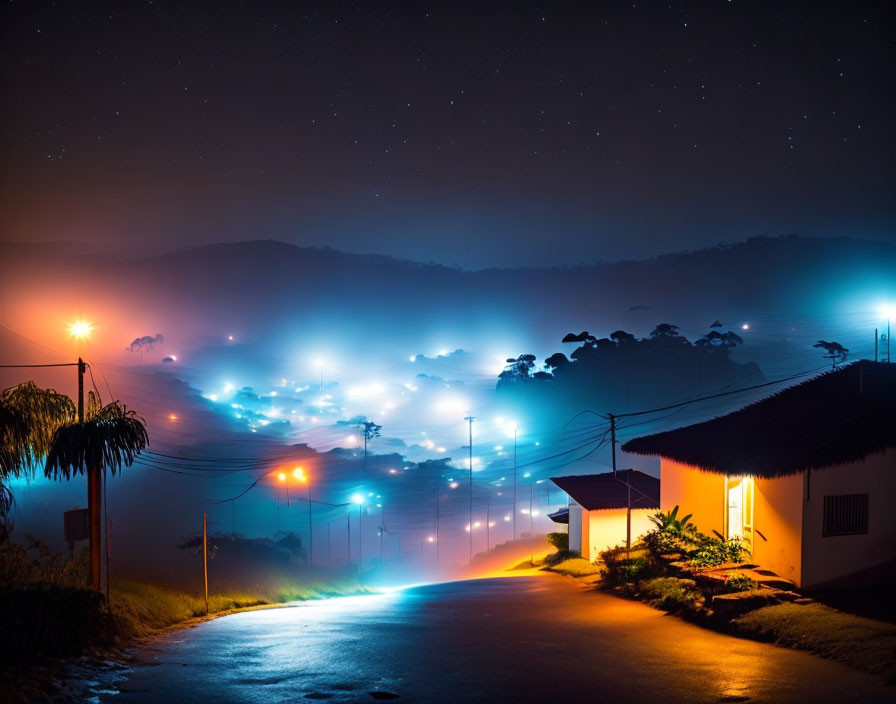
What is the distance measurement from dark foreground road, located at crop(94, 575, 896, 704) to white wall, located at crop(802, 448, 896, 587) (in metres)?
3.75

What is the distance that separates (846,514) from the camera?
16266 millimetres

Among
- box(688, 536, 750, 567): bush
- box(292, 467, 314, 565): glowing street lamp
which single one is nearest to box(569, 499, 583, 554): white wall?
box(688, 536, 750, 567): bush

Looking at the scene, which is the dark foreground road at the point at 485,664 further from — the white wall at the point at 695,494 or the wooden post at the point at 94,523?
the white wall at the point at 695,494

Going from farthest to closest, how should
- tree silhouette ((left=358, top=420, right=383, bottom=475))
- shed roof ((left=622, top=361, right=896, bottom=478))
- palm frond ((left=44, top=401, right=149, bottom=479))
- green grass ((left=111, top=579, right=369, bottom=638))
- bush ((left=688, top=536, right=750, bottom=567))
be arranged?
tree silhouette ((left=358, top=420, right=383, bottom=475)) < bush ((left=688, top=536, right=750, bottom=567)) < shed roof ((left=622, top=361, right=896, bottom=478)) < palm frond ((left=44, top=401, right=149, bottom=479)) < green grass ((left=111, top=579, right=369, bottom=638))

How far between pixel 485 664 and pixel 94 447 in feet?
32.2

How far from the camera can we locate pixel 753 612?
1405 cm

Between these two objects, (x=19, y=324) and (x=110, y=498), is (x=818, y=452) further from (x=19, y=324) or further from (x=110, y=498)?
(x=19, y=324)

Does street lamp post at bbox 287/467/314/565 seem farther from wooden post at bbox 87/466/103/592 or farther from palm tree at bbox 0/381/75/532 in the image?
palm tree at bbox 0/381/75/532

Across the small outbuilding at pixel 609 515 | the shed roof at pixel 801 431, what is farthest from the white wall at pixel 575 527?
the shed roof at pixel 801 431

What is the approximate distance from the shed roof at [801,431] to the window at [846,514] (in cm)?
104

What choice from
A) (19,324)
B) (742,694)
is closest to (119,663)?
(742,694)

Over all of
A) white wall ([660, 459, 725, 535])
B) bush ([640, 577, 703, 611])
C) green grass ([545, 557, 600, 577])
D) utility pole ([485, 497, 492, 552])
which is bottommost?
utility pole ([485, 497, 492, 552])

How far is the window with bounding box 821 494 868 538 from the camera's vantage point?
52.9 feet

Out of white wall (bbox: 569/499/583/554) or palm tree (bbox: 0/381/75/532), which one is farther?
white wall (bbox: 569/499/583/554)
